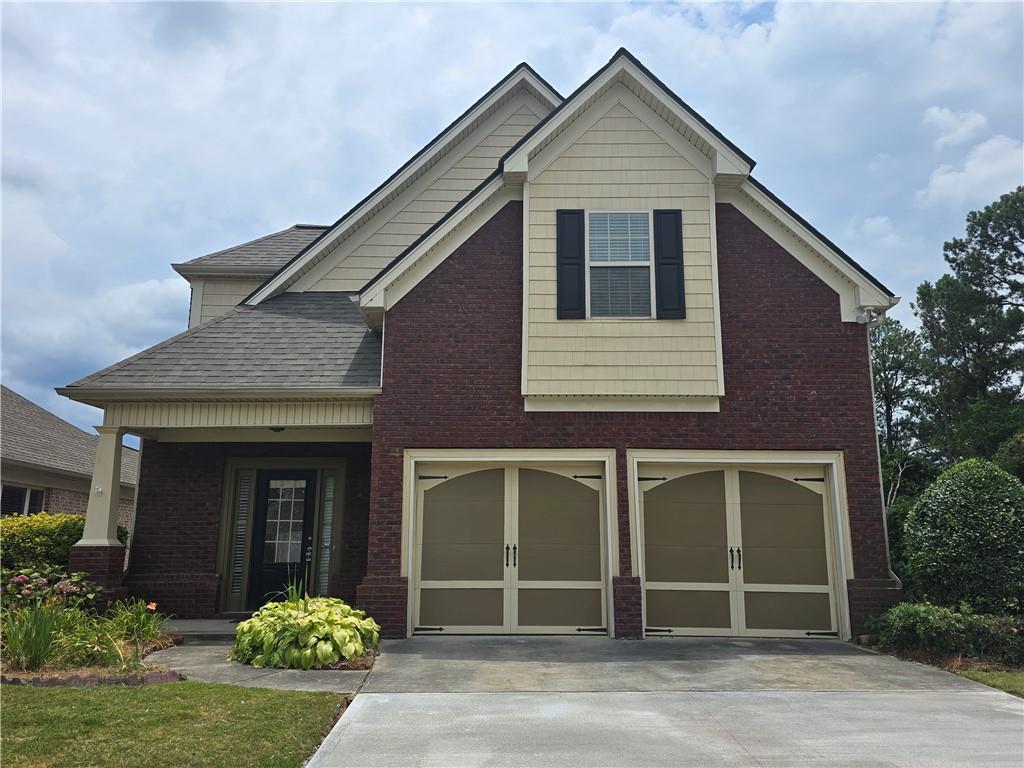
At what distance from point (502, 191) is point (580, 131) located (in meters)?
1.50

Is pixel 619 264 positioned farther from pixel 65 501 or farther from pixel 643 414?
pixel 65 501

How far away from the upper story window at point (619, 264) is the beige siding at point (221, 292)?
276 inches

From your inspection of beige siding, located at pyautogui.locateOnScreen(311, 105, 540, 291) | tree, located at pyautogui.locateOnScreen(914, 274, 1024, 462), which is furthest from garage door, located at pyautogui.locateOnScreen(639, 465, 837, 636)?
tree, located at pyautogui.locateOnScreen(914, 274, 1024, 462)

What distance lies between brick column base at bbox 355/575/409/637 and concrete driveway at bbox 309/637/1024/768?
24.2 inches

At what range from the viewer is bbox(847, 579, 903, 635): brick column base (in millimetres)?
10078

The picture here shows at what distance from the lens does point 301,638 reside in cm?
813

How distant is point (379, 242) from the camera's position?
14.0 m

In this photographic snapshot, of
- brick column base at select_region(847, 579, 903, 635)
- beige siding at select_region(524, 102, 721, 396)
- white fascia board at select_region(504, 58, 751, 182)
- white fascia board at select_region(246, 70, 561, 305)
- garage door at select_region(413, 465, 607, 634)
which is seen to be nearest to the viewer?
brick column base at select_region(847, 579, 903, 635)

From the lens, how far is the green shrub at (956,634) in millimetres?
8500

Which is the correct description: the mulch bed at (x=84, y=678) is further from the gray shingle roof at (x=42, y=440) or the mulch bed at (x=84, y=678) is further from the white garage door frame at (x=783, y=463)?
the gray shingle roof at (x=42, y=440)

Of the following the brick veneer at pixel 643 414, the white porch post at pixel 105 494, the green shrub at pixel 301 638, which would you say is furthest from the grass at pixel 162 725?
the white porch post at pixel 105 494

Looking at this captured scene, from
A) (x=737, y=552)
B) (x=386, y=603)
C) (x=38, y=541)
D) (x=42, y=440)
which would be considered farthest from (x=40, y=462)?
(x=737, y=552)

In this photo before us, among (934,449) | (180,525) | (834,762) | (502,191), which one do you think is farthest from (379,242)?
(934,449)

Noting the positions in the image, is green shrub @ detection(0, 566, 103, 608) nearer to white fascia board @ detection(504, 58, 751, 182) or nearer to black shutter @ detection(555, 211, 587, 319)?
black shutter @ detection(555, 211, 587, 319)
